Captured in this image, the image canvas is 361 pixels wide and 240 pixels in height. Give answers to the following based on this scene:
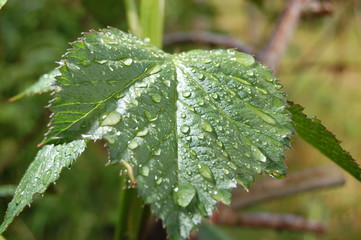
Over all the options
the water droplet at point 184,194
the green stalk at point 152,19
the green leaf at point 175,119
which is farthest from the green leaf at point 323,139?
the green stalk at point 152,19

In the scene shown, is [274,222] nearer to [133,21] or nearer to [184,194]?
[133,21]

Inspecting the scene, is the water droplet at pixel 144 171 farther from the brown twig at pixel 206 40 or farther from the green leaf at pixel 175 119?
the brown twig at pixel 206 40

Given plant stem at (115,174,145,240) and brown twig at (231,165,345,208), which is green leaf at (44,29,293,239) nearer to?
plant stem at (115,174,145,240)

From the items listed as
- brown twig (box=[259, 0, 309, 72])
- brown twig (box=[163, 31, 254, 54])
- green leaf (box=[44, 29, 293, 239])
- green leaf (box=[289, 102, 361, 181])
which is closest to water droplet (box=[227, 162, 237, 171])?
green leaf (box=[44, 29, 293, 239])

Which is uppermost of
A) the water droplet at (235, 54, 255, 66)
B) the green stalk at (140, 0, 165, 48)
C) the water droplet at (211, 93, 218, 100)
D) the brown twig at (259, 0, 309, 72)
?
the brown twig at (259, 0, 309, 72)

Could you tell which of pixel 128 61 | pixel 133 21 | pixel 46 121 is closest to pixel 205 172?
pixel 128 61

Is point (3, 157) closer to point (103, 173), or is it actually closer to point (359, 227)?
point (103, 173)

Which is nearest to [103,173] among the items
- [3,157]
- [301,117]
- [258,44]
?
[3,157]
